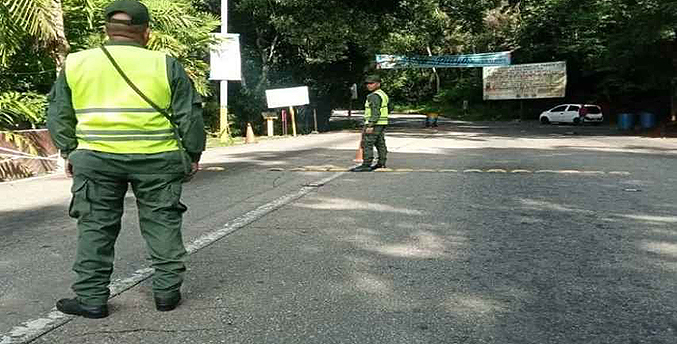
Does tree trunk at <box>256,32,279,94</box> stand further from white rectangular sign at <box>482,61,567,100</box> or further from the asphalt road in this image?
the asphalt road

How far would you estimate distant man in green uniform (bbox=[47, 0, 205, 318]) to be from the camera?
381 cm

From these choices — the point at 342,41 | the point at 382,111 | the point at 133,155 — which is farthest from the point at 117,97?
the point at 342,41

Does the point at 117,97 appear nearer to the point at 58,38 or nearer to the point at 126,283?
the point at 126,283

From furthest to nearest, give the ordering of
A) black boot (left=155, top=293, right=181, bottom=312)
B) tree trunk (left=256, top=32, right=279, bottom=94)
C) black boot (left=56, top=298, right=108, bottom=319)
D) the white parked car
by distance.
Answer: the white parked car
tree trunk (left=256, top=32, right=279, bottom=94)
black boot (left=155, top=293, right=181, bottom=312)
black boot (left=56, top=298, right=108, bottom=319)

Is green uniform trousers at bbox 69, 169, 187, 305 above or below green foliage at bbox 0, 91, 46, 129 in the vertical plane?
below

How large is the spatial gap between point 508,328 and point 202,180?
807 centimetres

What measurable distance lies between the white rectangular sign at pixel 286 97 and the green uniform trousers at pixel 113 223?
24521 millimetres

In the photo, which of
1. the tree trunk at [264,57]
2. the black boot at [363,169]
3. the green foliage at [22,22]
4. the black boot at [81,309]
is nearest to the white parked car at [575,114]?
the tree trunk at [264,57]

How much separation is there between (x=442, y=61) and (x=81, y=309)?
4205 cm

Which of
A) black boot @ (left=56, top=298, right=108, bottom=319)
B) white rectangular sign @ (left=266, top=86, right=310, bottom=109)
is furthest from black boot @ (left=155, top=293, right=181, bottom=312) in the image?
white rectangular sign @ (left=266, top=86, right=310, bottom=109)

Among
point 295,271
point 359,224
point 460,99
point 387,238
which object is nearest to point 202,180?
point 359,224

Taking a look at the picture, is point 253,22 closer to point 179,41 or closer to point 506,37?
point 179,41

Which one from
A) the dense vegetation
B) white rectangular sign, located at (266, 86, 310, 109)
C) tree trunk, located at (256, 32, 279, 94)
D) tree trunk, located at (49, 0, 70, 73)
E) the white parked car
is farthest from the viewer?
the white parked car

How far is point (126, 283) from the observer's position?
4.68m
